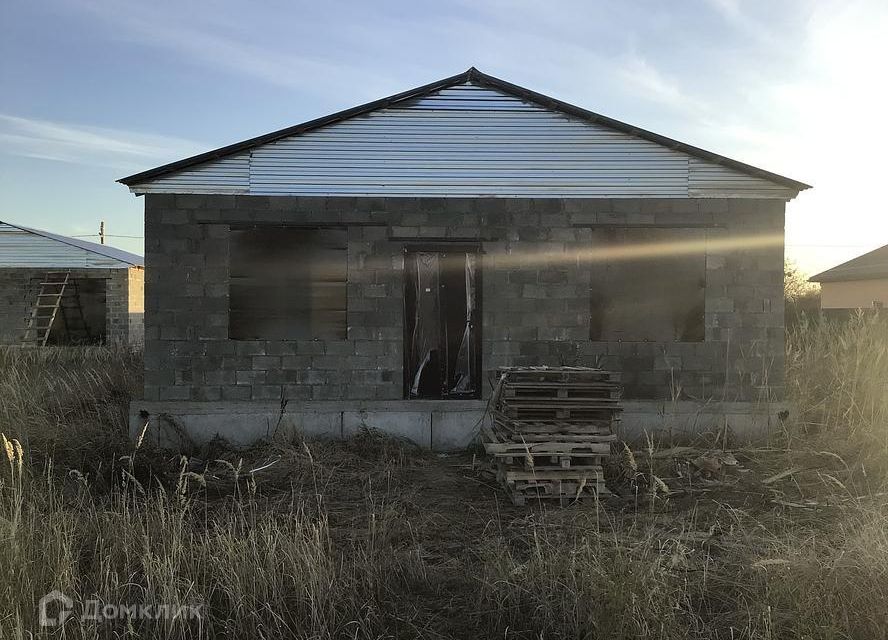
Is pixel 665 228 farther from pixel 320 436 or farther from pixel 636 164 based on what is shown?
pixel 320 436

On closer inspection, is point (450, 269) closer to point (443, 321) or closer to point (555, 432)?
point (443, 321)

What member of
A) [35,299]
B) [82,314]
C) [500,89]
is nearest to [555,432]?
[500,89]

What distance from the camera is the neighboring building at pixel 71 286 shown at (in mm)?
19922

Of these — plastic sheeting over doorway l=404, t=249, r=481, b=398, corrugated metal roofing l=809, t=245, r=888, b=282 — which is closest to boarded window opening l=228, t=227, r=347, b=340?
plastic sheeting over doorway l=404, t=249, r=481, b=398

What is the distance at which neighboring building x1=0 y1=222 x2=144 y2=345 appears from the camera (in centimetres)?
1992

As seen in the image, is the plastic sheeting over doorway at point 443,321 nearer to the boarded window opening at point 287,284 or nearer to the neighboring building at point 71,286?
the boarded window opening at point 287,284

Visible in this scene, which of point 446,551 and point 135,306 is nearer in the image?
point 446,551

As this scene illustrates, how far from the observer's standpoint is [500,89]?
9.61 m

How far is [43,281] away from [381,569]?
1985 centimetres

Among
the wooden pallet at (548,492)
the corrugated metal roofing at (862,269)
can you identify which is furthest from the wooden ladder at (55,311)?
the corrugated metal roofing at (862,269)

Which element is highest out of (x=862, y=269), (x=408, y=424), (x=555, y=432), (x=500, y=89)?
(x=500, y=89)

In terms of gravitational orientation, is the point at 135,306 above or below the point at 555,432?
above

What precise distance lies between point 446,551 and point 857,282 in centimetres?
2881

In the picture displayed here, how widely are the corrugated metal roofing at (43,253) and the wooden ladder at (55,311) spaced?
450mm
